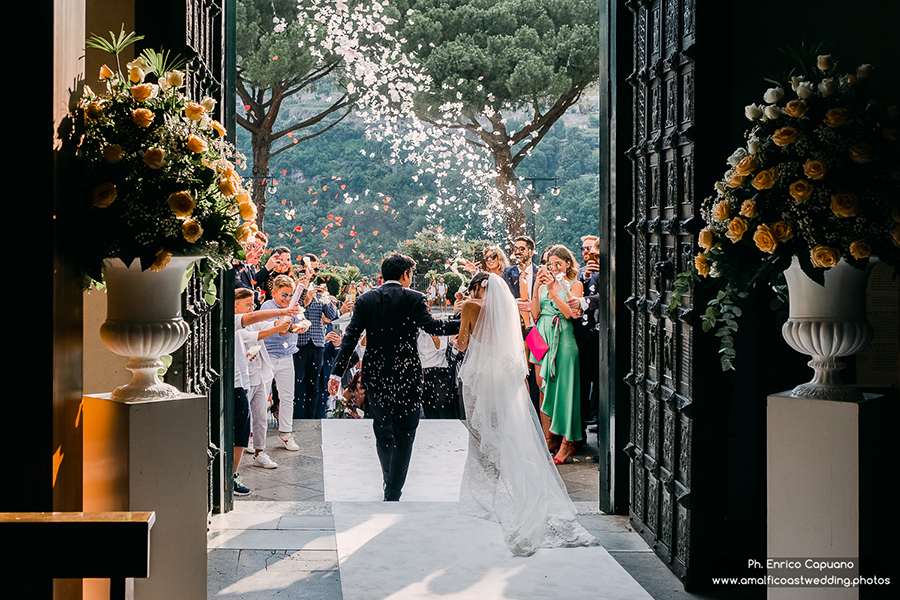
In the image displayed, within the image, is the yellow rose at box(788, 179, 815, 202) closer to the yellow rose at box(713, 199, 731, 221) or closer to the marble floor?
the yellow rose at box(713, 199, 731, 221)

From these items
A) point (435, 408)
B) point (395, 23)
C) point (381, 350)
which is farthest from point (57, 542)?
point (395, 23)

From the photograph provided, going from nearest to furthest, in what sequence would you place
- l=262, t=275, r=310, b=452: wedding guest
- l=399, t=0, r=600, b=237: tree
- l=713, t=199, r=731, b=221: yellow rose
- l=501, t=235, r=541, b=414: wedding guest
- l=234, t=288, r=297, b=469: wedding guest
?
1. l=713, t=199, r=731, b=221: yellow rose
2. l=234, t=288, r=297, b=469: wedding guest
3. l=262, t=275, r=310, b=452: wedding guest
4. l=501, t=235, r=541, b=414: wedding guest
5. l=399, t=0, r=600, b=237: tree

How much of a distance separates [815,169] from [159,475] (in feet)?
7.27

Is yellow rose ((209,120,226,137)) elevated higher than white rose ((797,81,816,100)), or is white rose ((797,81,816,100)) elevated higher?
white rose ((797,81,816,100))

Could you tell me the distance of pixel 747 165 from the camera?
8.77 feet

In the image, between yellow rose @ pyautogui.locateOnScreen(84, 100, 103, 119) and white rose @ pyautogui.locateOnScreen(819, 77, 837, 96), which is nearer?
yellow rose @ pyautogui.locateOnScreen(84, 100, 103, 119)

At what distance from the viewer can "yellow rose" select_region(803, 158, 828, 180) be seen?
8.19ft

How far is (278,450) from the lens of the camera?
6.37m

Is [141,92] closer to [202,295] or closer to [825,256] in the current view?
[202,295]

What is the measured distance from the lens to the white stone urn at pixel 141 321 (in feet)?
8.52

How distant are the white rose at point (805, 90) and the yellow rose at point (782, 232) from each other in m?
0.41

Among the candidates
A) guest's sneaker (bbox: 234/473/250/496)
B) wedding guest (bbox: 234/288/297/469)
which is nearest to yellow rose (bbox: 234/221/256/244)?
→ guest's sneaker (bbox: 234/473/250/496)

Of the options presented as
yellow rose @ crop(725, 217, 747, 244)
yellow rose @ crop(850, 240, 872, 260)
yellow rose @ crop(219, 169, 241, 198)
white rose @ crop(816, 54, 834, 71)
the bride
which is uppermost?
white rose @ crop(816, 54, 834, 71)

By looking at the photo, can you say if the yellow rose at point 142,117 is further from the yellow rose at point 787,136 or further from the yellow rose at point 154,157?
the yellow rose at point 787,136
